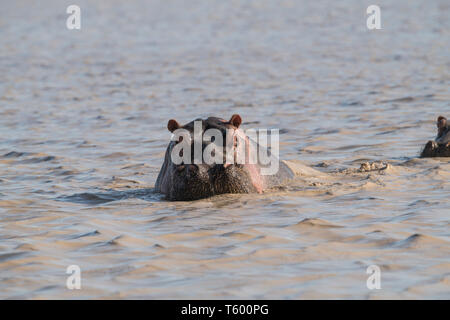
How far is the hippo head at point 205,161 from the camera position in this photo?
736 centimetres

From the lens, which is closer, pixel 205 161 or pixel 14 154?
pixel 205 161

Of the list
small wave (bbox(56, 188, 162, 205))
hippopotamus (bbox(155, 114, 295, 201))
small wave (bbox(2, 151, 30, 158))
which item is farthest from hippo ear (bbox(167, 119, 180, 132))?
small wave (bbox(2, 151, 30, 158))

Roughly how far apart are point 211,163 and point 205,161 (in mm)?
57

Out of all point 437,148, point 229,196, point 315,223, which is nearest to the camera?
point 315,223

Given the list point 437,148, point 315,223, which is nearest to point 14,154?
point 437,148

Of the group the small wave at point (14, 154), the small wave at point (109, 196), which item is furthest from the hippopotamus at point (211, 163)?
the small wave at point (14, 154)

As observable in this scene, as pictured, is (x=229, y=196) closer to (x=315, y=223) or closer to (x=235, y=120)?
(x=235, y=120)

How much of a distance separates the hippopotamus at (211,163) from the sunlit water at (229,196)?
137 millimetres

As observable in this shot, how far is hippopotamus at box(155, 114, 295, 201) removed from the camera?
7.37 meters

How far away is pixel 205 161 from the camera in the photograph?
290 inches

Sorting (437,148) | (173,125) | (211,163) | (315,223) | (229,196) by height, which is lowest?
(315,223)

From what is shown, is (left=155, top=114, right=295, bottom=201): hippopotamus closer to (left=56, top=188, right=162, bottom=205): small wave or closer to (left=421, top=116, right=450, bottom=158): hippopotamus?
(left=56, top=188, right=162, bottom=205): small wave
